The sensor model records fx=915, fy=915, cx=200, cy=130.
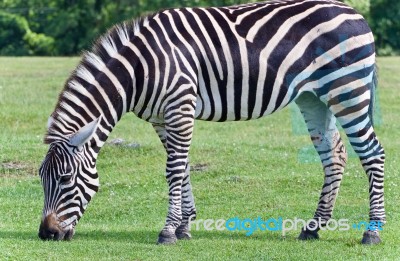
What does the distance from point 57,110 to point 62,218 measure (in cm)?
106

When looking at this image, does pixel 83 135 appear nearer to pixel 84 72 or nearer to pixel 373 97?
pixel 84 72

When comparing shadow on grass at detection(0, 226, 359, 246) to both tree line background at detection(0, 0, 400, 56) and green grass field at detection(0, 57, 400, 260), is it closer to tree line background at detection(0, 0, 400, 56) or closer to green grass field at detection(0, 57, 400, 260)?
green grass field at detection(0, 57, 400, 260)

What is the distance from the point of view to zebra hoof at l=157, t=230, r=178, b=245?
9.11m

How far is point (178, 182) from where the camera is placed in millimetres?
9133

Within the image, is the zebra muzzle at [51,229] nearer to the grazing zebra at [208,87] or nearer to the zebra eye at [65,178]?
the grazing zebra at [208,87]

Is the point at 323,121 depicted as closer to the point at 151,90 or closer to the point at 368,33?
the point at 368,33

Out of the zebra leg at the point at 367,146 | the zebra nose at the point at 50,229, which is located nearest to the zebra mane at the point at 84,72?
the zebra nose at the point at 50,229

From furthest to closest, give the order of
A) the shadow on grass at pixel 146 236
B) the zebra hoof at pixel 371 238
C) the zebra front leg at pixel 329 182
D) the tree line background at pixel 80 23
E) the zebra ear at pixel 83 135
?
the tree line background at pixel 80 23 < the zebra front leg at pixel 329 182 < the shadow on grass at pixel 146 236 < the zebra hoof at pixel 371 238 < the zebra ear at pixel 83 135

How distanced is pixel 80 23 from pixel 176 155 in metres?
44.9

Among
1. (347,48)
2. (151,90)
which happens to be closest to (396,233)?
(347,48)

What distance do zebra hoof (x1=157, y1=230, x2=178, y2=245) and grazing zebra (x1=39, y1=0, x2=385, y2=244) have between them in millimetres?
10

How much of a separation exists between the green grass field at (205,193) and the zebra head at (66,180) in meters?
0.20

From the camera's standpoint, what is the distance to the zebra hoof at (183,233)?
31.3 ft

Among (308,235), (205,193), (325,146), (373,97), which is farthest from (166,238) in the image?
(205,193)
